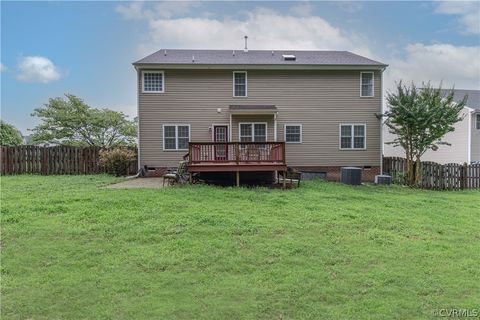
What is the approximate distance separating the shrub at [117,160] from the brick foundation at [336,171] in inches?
302

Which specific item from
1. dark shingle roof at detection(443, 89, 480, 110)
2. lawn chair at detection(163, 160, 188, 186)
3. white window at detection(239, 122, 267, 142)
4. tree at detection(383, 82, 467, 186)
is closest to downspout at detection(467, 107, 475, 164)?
dark shingle roof at detection(443, 89, 480, 110)

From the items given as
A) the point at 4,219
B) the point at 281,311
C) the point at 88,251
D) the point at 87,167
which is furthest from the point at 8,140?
the point at 281,311

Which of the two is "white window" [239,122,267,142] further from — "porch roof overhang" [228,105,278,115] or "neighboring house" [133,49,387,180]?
"porch roof overhang" [228,105,278,115]

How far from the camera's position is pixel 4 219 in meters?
7.22

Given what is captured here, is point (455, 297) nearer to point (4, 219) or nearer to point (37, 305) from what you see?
point (37, 305)

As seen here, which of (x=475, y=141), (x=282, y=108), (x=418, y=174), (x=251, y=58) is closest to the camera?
(x=418, y=174)

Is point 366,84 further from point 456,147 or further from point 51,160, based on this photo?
point 51,160

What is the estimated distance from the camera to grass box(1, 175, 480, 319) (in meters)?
4.02

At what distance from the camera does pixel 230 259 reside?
5355 mm

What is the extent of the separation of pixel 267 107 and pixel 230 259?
11.7 meters

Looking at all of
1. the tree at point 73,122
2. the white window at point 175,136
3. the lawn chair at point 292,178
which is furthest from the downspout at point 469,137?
the tree at point 73,122

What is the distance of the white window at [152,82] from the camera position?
52.9 feet

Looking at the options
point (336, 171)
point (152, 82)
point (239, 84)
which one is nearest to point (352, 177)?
point (336, 171)

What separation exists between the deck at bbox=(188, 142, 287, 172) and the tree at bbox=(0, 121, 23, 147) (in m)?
26.9
